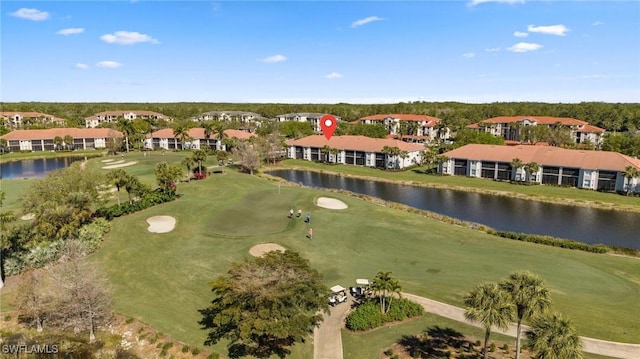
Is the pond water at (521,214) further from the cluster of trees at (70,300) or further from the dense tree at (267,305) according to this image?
the cluster of trees at (70,300)

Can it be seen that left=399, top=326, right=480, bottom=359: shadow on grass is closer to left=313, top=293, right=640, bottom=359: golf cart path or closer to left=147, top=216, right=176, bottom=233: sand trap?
left=313, top=293, right=640, bottom=359: golf cart path

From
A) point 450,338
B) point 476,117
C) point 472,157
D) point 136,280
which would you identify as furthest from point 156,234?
point 476,117

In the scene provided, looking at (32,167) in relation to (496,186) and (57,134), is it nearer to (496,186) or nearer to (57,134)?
(57,134)

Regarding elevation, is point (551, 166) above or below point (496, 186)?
above

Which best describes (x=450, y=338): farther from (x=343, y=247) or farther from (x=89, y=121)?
(x=89, y=121)

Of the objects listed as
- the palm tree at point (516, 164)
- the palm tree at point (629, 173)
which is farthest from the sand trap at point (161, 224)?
the palm tree at point (629, 173)

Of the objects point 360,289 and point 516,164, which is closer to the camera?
point 360,289

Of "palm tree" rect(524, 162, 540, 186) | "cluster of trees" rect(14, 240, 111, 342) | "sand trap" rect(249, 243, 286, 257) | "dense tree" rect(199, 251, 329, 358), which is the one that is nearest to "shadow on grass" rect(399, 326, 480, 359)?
"dense tree" rect(199, 251, 329, 358)

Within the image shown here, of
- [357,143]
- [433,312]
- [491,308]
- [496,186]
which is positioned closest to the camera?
[491,308]

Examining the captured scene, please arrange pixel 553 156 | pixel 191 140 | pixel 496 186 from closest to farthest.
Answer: pixel 496 186, pixel 553 156, pixel 191 140

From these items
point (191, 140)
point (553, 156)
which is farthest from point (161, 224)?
point (191, 140)
